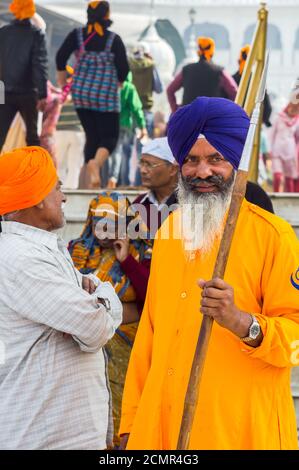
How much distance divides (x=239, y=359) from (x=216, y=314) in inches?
12.8

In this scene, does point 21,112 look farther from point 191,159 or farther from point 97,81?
point 191,159

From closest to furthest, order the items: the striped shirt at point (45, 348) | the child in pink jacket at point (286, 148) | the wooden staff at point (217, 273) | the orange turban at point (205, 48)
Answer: the wooden staff at point (217, 273) → the striped shirt at point (45, 348) → the orange turban at point (205, 48) → the child in pink jacket at point (286, 148)

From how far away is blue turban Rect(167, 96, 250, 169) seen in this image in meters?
4.16

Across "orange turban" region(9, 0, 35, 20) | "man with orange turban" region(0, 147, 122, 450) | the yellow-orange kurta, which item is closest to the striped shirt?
"man with orange turban" region(0, 147, 122, 450)

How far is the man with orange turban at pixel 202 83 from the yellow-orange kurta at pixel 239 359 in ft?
20.9

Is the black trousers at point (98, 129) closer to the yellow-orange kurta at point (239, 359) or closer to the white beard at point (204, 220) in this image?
the white beard at point (204, 220)

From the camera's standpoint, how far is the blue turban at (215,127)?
13.6ft

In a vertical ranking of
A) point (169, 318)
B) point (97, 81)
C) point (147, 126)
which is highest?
point (169, 318)

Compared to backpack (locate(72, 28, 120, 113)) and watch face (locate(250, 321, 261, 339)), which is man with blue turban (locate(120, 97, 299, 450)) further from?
backpack (locate(72, 28, 120, 113))

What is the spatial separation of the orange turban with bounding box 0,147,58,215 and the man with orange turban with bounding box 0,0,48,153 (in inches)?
216

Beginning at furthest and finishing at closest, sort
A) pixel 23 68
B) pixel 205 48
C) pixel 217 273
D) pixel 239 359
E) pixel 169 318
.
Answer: pixel 205 48
pixel 23 68
pixel 169 318
pixel 239 359
pixel 217 273

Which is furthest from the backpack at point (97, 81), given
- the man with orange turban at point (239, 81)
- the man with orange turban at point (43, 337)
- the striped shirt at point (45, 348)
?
the striped shirt at point (45, 348)

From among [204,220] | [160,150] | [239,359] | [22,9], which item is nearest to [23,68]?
[22,9]

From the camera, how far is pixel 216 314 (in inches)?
144
